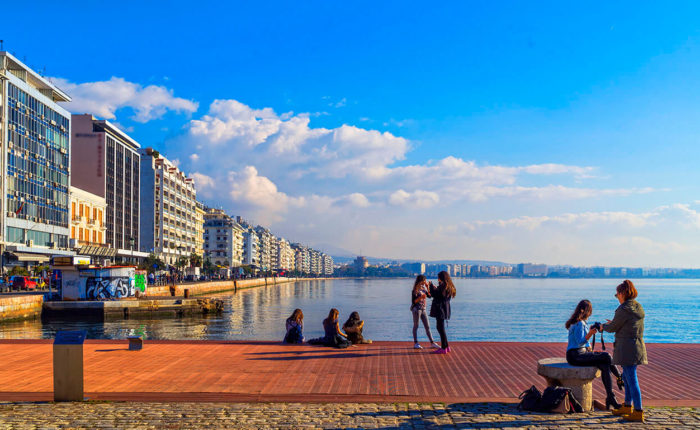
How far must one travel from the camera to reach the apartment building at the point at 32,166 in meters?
57.4

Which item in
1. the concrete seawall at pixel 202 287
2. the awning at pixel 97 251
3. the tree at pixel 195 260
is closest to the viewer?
the concrete seawall at pixel 202 287

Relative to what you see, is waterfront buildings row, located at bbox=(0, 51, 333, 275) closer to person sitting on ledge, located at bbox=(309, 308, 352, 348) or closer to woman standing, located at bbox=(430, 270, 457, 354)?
person sitting on ledge, located at bbox=(309, 308, 352, 348)

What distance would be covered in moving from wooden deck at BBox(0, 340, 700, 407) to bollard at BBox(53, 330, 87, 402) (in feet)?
1.31

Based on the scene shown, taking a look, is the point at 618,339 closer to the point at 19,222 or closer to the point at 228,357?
the point at 228,357

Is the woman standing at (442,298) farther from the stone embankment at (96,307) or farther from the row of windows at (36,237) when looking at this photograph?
the row of windows at (36,237)

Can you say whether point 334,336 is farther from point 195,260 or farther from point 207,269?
point 207,269

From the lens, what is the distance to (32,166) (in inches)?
2457

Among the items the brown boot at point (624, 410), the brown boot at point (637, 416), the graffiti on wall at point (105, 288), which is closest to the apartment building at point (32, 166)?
the graffiti on wall at point (105, 288)

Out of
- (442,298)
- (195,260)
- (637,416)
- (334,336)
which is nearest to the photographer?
(637,416)

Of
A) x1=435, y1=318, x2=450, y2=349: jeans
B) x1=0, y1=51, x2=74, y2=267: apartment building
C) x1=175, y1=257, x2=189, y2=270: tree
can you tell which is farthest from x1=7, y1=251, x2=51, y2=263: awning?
x1=435, y1=318, x2=450, y2=349: jeans

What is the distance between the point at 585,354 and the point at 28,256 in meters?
63.6

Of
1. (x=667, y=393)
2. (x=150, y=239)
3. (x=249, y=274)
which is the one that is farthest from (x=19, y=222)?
(x=249, y=274)

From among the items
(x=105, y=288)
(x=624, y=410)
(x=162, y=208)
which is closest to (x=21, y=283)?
(x=105, y=288)

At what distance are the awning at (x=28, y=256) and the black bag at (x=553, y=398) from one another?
6086 cm
